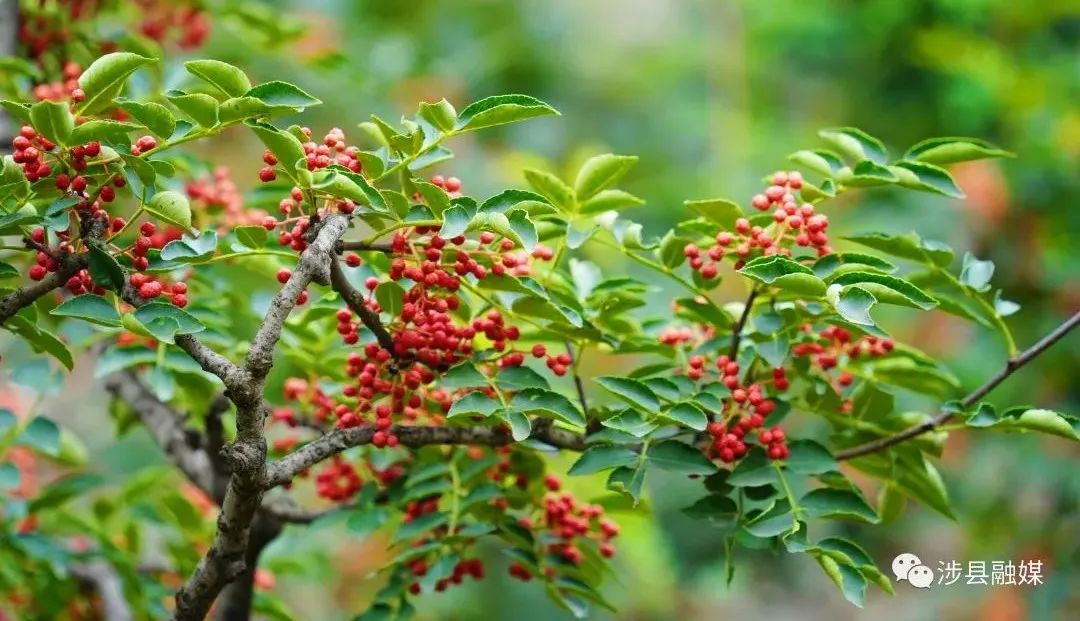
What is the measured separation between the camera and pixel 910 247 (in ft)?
5.00

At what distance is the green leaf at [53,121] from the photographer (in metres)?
1.23

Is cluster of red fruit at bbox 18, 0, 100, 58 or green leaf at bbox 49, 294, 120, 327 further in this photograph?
cluster of red fruit at bbox 18, 0, 100, 58

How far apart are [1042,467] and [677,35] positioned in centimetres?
337

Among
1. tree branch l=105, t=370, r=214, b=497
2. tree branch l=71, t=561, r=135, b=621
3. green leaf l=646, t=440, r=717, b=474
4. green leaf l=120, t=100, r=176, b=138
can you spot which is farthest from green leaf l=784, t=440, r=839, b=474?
tree branch l=71, t=561, r=135, b=621

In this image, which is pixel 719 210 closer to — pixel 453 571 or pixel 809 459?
pixel 809 459

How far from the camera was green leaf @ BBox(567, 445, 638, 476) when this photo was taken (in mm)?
1462

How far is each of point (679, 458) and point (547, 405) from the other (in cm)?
19

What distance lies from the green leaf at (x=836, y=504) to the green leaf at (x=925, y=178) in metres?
0.38

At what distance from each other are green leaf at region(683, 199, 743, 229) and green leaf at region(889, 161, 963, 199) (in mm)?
196

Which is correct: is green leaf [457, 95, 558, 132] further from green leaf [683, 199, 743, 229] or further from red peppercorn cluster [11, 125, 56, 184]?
red peppercorn cluster [11, 125, 56, 184]

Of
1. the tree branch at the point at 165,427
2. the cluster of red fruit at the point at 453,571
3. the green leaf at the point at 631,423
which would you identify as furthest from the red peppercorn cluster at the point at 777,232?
the tree branch at the point at 165,427

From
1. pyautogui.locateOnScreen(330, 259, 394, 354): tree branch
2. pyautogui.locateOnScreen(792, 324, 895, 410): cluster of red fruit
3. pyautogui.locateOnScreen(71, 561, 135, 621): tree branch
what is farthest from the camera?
pyautogui.locateOnScreen(71, 561, 135, 621): tree branch

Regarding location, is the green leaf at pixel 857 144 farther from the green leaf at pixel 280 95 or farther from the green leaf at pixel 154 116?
the green leaf at pixel 154 116

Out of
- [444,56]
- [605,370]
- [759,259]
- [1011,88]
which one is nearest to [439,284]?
[759,259]
